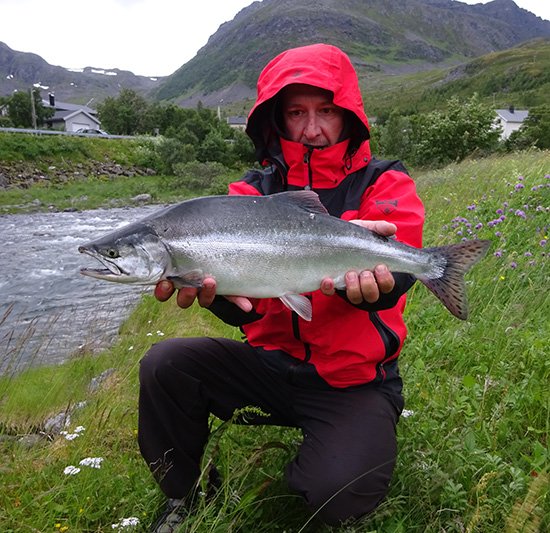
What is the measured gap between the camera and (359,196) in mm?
3219

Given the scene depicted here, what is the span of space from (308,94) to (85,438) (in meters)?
2.90

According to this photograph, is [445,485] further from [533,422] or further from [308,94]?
[308,94]

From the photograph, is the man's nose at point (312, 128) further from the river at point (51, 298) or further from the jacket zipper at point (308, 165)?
the river at point (51, 298)

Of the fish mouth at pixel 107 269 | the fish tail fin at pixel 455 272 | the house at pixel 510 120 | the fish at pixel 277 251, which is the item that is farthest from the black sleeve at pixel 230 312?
the house at pixel 510 120

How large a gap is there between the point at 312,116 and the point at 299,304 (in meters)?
1.43

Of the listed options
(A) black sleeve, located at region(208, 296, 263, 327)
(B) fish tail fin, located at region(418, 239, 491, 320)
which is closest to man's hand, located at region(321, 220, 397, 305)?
(B) fish tail fin, located at region(418, 239, 491, 320)

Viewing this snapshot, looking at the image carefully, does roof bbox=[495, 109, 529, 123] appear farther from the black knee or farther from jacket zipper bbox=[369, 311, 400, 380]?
the black knee

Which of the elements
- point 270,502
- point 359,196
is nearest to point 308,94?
point 359,196

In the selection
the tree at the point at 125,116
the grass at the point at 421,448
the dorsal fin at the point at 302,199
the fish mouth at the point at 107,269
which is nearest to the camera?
the grass at the point at 421,448

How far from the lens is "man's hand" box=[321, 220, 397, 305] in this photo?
2650 millimetres

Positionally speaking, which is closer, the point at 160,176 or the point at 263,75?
the point at 263,75

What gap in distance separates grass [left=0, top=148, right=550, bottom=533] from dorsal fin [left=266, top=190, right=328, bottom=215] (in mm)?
1349

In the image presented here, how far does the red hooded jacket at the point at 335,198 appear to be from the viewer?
2.82 m

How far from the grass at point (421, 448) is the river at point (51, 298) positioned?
1.88 meters
